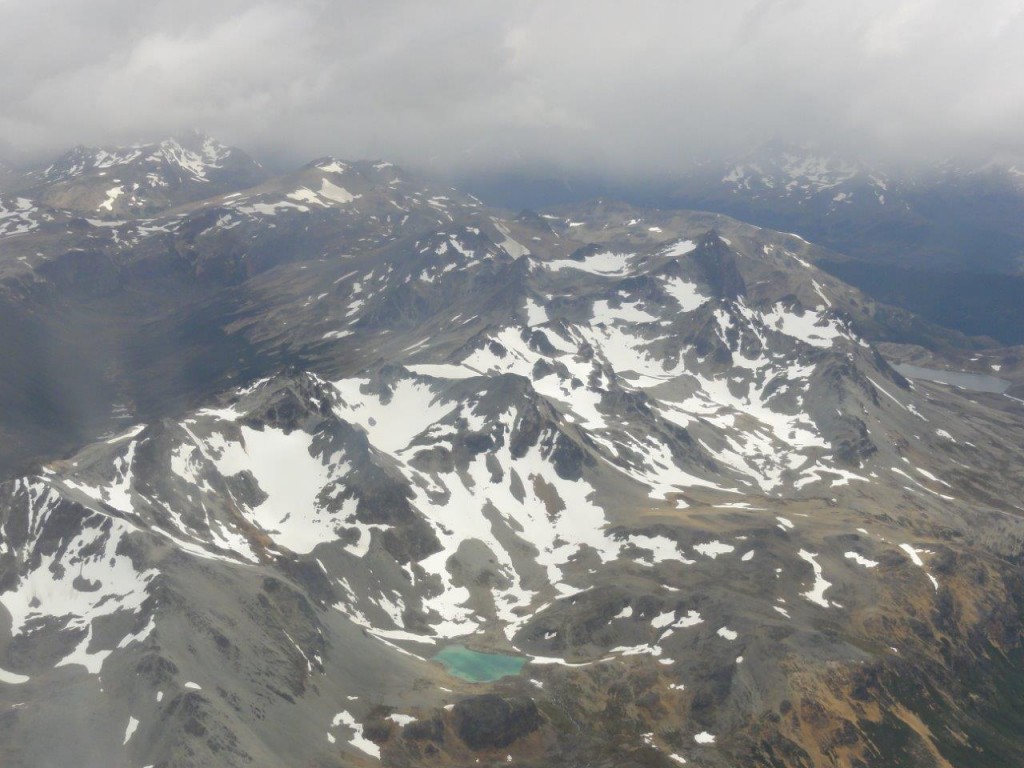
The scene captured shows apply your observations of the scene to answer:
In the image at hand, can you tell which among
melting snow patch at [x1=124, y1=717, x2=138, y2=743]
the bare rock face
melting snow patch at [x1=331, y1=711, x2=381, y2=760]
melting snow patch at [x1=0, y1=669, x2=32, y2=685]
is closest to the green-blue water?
the bare rock face

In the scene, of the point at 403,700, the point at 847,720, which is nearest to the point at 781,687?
the point at 847,720

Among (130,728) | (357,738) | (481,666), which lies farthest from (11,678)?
(481,666)

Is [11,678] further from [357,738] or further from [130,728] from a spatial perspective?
[357,738]

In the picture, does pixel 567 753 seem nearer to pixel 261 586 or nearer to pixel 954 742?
pixel 261 586

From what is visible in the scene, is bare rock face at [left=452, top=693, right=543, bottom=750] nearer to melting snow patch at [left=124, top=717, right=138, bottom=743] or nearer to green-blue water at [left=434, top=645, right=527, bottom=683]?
green-blue water at [left=434, top=645, right=527, bottom=683]

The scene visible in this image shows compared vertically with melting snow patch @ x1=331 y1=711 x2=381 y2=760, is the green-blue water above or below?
below

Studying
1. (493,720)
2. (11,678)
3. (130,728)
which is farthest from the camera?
(493,720)

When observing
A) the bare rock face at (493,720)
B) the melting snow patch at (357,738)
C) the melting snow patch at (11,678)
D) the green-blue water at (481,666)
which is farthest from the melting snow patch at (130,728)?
the green-blue water at (481,666)

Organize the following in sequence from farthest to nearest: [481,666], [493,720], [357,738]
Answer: [481,666] < [493,720] < [357,738]

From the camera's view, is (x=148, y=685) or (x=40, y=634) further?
(x=40, y=634)
